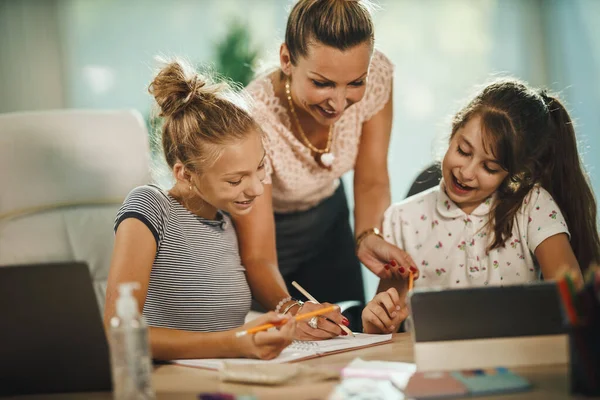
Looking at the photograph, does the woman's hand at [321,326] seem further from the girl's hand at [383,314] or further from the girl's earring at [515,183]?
the girl's earring at [515,183]

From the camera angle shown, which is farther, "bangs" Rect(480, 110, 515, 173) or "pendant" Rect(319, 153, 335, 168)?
"pendant" Rect(319, 153, 335, 168)

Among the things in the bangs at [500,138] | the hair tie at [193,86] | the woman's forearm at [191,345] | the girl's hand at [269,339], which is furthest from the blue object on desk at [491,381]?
the hair tie at [193,86]

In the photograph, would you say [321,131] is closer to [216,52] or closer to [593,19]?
[216,52]

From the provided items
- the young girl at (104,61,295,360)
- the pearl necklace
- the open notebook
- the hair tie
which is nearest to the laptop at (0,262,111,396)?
the open notebook

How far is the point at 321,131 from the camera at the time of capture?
2.20 metres

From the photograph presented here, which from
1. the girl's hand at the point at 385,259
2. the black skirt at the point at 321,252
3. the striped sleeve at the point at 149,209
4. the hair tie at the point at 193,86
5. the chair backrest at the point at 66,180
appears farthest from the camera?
the black skirt at the point at 321,252

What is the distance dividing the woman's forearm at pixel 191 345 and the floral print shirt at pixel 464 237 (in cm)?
68

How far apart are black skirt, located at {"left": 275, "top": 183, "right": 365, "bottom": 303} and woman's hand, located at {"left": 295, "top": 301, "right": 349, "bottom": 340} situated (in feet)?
2.43

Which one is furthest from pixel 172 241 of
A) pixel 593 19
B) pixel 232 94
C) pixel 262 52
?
pixel 593 19

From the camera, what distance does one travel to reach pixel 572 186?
186cm

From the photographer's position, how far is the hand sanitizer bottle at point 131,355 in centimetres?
107

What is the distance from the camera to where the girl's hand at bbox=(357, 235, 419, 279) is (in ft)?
5.94

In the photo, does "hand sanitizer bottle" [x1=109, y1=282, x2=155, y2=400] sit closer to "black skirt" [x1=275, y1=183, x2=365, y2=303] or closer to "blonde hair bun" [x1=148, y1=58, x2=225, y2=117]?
"blonde hair bun" [x1=148, y1=58, x2=225, y2=117]

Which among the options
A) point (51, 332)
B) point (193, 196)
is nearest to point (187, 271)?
point (193, 196)
